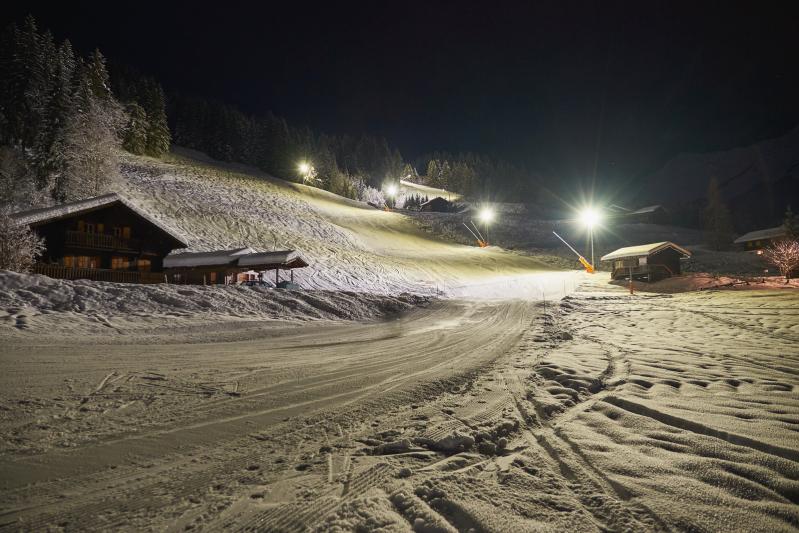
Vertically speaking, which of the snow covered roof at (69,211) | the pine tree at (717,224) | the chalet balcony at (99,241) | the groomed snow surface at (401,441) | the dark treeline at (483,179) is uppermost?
the dark treeline at (483,179)

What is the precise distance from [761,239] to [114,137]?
9491 cm

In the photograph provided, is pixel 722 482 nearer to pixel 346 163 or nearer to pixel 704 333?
pixel 704 333

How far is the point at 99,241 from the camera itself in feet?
81.8

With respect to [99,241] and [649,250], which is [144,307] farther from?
[649,250]

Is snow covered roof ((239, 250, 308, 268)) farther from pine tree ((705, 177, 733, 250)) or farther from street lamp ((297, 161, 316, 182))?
pine tree ((705, 177, 733, 250))

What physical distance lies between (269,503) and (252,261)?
27038mm

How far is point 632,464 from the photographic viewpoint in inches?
124

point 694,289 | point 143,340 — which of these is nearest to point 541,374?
point 143,340

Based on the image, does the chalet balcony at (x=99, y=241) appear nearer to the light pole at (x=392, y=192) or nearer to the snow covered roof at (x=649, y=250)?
the snow covered roof at (x=649, y=250)

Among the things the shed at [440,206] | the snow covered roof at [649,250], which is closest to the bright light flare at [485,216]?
the shed at [440,206]

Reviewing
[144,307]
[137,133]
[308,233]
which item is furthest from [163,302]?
[137,133]

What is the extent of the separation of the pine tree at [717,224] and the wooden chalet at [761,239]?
2446mm

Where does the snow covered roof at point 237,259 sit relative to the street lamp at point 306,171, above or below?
below

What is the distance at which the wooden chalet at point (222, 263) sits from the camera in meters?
27.0
